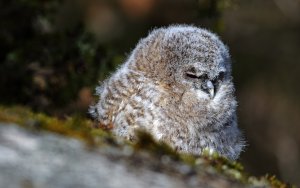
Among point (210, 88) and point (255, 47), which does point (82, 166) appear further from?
point (255, 47)

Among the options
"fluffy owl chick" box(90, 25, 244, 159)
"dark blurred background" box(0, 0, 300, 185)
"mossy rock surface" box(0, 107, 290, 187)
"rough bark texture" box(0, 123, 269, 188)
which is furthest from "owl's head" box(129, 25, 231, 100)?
"dark blurred background" box(0, 0, 300, 185)

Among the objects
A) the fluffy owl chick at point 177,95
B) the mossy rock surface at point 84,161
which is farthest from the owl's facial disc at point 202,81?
the mossy rock surface at point 84,161

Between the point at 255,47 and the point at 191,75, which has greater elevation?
the point at 255,47

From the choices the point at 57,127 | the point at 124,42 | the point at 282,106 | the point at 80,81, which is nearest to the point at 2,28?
the point at 80,81

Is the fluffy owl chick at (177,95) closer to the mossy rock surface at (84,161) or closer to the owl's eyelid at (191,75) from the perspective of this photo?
the owl's eyelid at (191,75)

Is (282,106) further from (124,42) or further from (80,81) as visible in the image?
(80,81)

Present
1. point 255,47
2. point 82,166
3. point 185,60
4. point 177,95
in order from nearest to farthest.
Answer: point 82,166 < point 177,95 < point 185,60 < point 255,47

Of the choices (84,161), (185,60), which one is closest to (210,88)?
(185,60)
